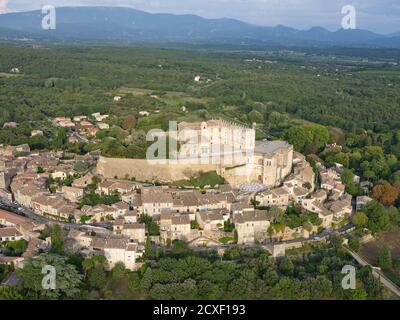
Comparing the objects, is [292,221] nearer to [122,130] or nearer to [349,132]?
[122,130]

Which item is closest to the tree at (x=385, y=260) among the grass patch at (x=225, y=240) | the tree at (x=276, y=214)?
the tree at (x=276, y=214)

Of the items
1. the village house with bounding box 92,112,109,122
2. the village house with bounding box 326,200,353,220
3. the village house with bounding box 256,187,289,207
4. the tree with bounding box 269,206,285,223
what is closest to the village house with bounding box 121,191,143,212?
the village house with bounding box 256,187,289,207

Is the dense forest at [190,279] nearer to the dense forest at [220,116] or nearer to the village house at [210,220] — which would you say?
the dense forest at [220,116]

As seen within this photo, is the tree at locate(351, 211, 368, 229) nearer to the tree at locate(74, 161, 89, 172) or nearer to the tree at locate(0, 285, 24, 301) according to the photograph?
the tree at locate(74, 161, 89, 172)

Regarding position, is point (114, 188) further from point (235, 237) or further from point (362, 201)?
point (362, 201)

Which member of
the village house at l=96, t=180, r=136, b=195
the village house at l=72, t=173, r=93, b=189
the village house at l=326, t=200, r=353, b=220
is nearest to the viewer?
the village house at l=326, t=200, r=353, b=220

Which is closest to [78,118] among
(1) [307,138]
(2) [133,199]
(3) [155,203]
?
(1) [307,138]
